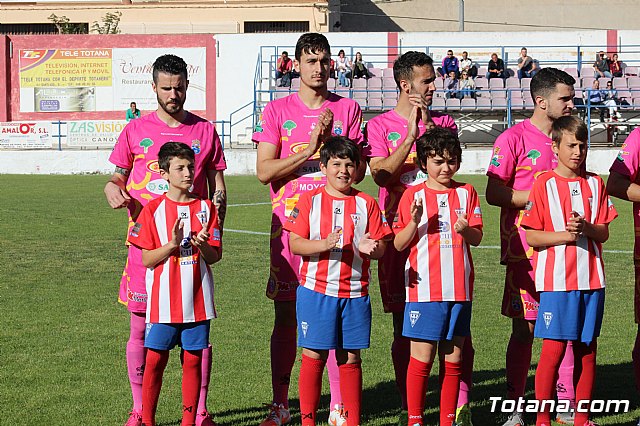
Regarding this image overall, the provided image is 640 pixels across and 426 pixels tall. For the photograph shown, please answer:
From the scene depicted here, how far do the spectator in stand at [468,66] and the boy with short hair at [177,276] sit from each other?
28923 millimetres

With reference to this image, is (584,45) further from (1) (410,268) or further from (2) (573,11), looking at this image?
(1) (410,268)

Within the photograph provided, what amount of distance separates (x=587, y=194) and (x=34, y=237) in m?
10.7

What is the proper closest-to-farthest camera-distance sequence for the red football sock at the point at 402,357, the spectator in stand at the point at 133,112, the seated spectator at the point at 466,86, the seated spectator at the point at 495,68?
the red football sock at the point at 402,357, the spectator in stand at the point at 133,112, the seated spectator at the point at 466,86, the seated spectator at the point at 495,68

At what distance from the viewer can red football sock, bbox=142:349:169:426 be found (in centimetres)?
538

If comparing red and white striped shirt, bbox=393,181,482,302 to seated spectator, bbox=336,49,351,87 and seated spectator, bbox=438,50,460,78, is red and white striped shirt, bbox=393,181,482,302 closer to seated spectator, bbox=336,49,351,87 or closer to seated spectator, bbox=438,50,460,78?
seated spectator, bbox=336,49,351,87

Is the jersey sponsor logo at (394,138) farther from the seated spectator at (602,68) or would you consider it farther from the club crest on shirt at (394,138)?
the seated spectator at (602,68)

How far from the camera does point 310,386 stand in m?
5.31

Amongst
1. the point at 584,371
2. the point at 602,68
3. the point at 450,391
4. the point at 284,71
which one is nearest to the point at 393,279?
the point at 450,391

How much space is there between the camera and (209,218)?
5.39 m

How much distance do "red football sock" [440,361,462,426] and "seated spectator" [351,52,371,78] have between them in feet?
95.1

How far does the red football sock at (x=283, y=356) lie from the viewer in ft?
19.5

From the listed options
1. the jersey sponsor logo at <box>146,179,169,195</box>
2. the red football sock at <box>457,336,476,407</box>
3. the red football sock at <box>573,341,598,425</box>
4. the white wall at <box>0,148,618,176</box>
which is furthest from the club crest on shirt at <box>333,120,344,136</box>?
the white wall at <box>0,148,618,176</box>

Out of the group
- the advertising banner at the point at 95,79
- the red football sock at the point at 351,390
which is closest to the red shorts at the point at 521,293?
the red football sock at the point at 351,390

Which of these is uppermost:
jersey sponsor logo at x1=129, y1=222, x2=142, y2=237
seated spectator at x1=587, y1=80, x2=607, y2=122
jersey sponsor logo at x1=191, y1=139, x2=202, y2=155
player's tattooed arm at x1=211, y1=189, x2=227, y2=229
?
seated spectator at x1=587, y1=80, x2=607, y2=122
